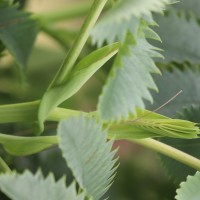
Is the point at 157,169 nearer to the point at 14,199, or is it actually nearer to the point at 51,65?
the point at 51,65

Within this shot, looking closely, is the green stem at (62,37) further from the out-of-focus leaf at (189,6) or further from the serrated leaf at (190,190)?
the serrated leaf at (190,190)

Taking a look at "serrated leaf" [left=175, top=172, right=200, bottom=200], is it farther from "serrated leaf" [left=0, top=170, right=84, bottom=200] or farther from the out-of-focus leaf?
the out-of-focus leaf

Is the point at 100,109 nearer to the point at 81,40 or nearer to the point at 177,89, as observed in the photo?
the point at 81,40

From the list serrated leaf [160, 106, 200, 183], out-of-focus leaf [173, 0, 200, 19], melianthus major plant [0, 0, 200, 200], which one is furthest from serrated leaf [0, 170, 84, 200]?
out-of-focus leaf [173, 0, 200, 19]

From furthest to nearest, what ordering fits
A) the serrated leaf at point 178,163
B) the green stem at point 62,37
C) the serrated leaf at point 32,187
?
1. the green stem at point 62,37
2. the serrated leaf at point 178,163
3. the serrated leaf at point 32,187

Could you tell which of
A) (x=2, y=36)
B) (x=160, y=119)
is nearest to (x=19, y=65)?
(x=2, y=36)

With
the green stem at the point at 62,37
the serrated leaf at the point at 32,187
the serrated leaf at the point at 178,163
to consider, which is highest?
the serrated leaf at the point at 32,187

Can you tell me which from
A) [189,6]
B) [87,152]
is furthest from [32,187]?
[189,6]

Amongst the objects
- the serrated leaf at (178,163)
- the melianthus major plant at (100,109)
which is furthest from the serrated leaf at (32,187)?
the serrated leaf at (178,163)
